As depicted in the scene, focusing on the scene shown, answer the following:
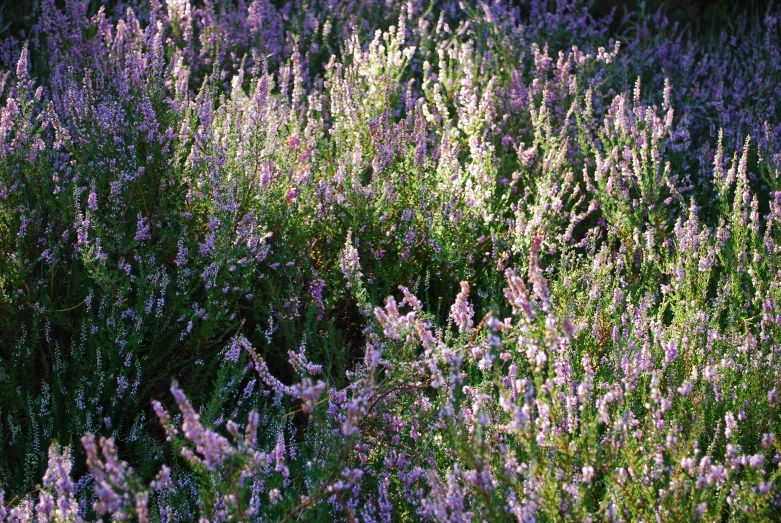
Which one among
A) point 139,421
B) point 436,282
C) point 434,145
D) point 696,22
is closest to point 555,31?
point 696,22

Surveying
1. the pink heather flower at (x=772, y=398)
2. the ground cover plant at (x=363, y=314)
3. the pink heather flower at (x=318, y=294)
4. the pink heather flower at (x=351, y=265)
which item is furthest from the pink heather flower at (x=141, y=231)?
the pink heather flower at (x=772, y=398)

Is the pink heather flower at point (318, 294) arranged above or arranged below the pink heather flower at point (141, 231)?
below

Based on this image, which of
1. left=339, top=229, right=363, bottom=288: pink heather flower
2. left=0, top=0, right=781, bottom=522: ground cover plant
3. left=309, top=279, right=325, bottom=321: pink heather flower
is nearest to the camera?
left=0, top=0, right=781, bottom=522: ground cover plant

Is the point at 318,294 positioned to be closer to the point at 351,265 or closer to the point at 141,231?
the point at 351,265

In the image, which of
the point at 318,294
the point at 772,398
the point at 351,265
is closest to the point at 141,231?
the point at 318,294

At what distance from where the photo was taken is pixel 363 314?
2.60 meters

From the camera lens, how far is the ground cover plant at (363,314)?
1641 mm

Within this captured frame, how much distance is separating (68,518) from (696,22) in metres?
6.41

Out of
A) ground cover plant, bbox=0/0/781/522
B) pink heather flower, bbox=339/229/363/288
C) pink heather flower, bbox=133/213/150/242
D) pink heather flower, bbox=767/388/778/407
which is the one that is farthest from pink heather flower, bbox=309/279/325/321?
pink heather flower, bbox=767/388/778/407

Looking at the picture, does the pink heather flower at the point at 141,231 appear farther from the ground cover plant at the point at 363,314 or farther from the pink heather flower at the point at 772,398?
the pink heather flower at the point at 772,398

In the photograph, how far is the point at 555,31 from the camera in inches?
217

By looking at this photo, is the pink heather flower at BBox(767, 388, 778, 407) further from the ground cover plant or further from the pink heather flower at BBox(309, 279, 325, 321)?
the pink heather flower at BBox(309, 279, 325, 321)

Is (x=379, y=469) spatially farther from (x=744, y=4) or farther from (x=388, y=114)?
(x=744, y=4)

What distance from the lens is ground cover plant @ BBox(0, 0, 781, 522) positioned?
1641 mm
